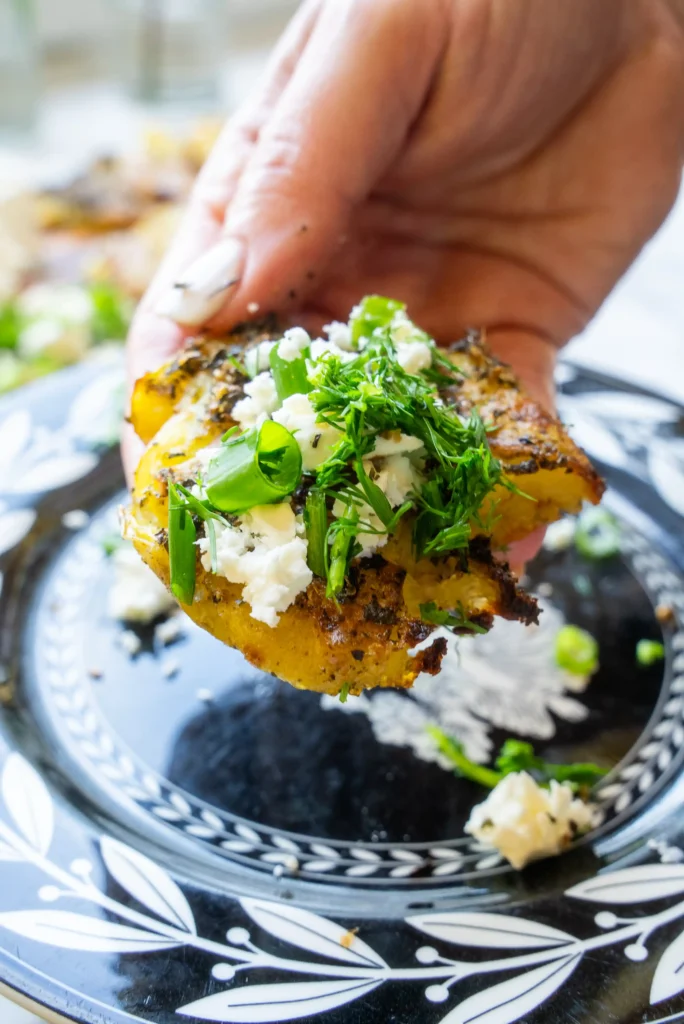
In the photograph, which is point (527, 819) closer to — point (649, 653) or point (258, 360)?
point (649, 653)

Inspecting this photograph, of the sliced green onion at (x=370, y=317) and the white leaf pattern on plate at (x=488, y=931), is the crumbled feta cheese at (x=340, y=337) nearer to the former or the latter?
the sliced green onion at (x=370, y=317)

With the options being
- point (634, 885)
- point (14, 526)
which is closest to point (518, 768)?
point (634, 885)

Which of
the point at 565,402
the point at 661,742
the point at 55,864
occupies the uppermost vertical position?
the point at 565,402

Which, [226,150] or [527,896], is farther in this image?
[226,150]

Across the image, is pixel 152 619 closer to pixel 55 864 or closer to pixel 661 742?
pixel 55 864

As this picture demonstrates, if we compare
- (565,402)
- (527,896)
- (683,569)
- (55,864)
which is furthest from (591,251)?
(55,864)

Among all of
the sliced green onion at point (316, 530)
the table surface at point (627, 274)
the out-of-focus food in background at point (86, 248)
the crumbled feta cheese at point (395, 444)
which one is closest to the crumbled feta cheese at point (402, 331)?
the crumbled feta cheese at point (395, 444)

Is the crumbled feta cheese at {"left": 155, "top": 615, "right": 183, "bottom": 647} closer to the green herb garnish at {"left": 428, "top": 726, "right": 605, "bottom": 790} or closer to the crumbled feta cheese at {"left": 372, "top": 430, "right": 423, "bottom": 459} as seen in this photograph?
the green herb garnish at {"left": 428, "top": 726, "right": 605, "bottom": 790}
